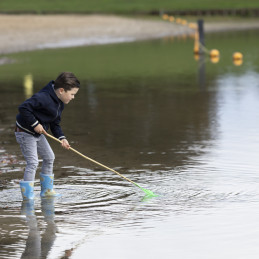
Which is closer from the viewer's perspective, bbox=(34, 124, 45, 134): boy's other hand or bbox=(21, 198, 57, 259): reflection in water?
bbox=(21, 198, 57, 259): reflection in water

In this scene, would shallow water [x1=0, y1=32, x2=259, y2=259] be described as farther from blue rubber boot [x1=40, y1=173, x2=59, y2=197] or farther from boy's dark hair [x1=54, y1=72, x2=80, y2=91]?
boy's dark hair [x1=54, y1=72, x2=80, y2=91]

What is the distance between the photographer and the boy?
8.04 m

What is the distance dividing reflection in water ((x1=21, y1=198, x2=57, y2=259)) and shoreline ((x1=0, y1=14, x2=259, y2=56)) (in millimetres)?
24622

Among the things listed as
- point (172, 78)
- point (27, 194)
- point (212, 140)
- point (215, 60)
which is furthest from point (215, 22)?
point (27, 194)

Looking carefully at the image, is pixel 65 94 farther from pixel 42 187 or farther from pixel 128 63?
pixel 128 63

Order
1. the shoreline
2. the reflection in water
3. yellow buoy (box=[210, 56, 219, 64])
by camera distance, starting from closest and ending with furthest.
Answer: the reflection in water, yellow buoy (box=[210, 56, 219, 64]), the shoreline

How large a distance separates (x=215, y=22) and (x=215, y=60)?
29.5 m

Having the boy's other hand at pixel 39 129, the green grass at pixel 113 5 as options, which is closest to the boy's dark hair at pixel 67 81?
the boy's other hand at pixel 39 129

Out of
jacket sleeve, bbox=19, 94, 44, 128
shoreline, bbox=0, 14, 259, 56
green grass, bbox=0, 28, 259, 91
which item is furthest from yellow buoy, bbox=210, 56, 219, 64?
jacket sleeve, bbox=19, 94, 44, 128

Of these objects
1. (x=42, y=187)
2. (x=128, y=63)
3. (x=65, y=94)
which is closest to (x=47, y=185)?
(x=42, y=187)

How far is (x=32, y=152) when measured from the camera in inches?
327

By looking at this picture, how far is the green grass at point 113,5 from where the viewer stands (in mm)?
66125

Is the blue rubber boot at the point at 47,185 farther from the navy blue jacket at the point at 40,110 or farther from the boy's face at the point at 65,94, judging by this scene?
the boy's face at the point at 65,94

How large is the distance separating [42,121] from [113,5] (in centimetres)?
6475
